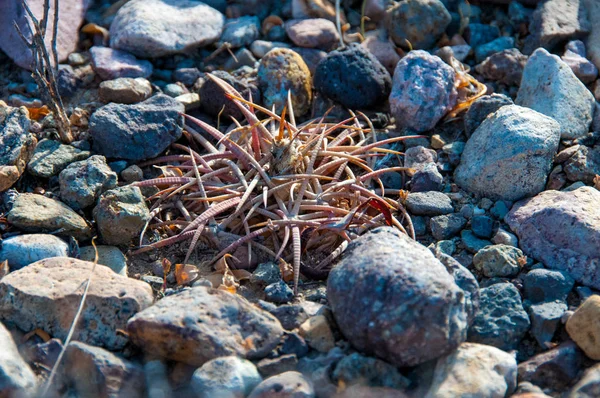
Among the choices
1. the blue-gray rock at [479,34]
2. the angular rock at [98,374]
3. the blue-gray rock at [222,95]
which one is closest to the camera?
the angular rock at [98,374]

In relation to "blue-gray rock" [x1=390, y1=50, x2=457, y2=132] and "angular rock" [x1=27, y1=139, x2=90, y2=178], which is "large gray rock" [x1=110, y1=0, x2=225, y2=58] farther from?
"blue-gray rock" [x1=390, y1=50, x2=457, y2=132]

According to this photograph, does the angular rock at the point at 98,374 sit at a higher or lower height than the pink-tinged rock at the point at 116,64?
lower

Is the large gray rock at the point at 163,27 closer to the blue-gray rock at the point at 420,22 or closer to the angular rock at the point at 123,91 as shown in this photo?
the angular rock at the point at 123,91

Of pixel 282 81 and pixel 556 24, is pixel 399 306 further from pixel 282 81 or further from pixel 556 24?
pixel 556 24

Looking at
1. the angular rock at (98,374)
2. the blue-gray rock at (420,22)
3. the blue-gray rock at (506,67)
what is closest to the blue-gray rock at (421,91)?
the blue-gray rock at (506,67)

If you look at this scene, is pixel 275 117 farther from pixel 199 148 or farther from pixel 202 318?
pixel 202 318

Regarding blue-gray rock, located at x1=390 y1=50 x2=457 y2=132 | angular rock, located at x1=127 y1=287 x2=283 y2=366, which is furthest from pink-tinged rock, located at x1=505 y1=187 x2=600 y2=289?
angular rock, located at x1=127 y1=287 x2=283 y2=366
